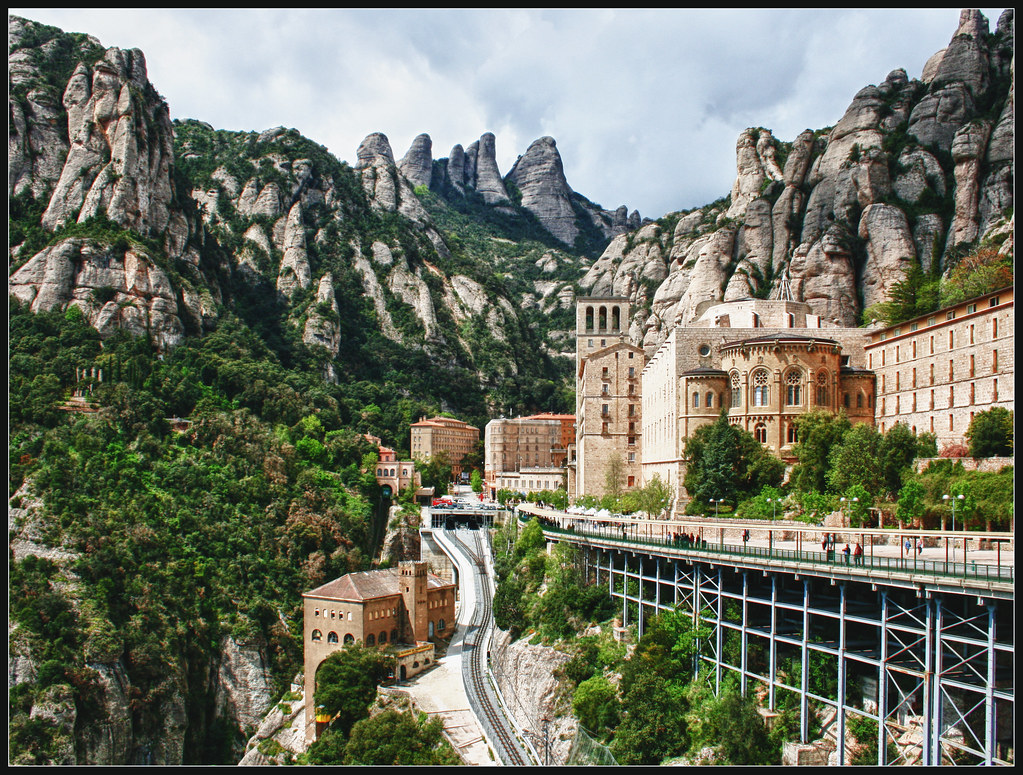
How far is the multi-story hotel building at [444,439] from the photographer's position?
387 ft

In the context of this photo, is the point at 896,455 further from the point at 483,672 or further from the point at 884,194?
the point at 884,194

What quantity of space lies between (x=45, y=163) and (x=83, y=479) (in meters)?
53.4

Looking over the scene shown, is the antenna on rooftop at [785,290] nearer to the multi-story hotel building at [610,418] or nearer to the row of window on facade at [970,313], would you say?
the multi-story hotel building at [610,418]

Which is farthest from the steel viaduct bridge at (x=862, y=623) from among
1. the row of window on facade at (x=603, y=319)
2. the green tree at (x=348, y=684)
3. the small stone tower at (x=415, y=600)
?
the row of window on facade at (x=603, y=319)

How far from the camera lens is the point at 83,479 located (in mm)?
63094

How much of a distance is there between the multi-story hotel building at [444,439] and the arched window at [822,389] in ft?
229

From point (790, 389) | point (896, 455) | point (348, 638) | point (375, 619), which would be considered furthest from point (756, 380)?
point (348, 638)

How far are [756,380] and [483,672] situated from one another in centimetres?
2536

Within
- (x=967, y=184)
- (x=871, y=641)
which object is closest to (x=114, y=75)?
(x=967, y=184)

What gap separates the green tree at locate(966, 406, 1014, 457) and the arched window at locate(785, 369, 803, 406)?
12355mm

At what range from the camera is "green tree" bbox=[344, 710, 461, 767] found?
117 ft

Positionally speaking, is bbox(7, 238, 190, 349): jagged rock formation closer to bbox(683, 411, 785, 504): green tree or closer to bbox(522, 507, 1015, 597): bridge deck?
bbox(522, 507, 1015, 597): bridge deck

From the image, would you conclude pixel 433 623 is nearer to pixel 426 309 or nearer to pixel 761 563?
pixel 761 563

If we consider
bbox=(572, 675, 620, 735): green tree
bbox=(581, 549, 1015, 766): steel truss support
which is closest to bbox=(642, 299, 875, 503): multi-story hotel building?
bbox=(581, 549, 1015, 766): steel truss support
